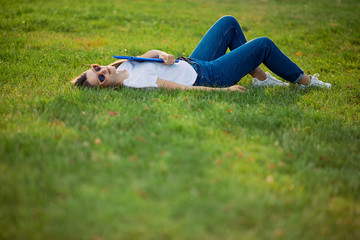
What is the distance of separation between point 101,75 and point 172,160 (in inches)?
79.4

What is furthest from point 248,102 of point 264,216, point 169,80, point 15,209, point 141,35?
point 141,35

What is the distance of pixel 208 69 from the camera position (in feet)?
14.8

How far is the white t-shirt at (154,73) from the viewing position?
416cm

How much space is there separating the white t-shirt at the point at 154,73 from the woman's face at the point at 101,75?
18 cm

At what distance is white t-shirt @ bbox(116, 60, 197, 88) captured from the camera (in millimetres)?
4160

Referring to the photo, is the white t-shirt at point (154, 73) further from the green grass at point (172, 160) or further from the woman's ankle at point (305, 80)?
the woman's ankle at point (305, 80)

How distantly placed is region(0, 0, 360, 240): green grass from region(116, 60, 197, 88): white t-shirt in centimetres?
18

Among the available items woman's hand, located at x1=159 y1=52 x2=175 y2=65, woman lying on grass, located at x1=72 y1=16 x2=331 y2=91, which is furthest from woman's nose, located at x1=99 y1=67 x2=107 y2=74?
woman's hand, located at x1=159 y1=52 x2=175 y2=65

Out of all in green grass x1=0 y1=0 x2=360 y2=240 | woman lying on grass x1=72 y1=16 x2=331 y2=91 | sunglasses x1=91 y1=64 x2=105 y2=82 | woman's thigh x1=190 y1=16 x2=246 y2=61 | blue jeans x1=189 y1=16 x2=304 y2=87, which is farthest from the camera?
woman's thigh x1=190 y1=16 x2=246 y2=61

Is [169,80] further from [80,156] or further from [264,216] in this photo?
[264,216]

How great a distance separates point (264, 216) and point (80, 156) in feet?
5.19

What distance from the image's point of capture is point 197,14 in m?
12.2

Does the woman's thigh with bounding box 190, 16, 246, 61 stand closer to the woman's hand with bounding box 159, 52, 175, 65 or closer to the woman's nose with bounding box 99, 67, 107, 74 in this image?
the woman's hand with bounding box 159, 52, 175, 65

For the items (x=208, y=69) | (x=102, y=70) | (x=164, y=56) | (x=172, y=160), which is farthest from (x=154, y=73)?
(x=172, y=160)
